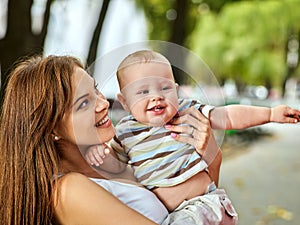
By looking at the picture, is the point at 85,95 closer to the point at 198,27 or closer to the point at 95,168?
the point at 95,168

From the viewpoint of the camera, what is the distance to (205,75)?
4.22ft

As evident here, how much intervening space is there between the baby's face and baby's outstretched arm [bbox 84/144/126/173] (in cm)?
9

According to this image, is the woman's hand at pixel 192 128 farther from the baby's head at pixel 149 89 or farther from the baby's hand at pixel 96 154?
the baby's hand at pixel 96 154

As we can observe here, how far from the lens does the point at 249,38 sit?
11914 millimetres

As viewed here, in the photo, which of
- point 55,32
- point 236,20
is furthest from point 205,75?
point 236,20

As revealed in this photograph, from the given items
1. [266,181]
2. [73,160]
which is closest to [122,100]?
[73,160]

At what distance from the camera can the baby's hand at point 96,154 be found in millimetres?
1173

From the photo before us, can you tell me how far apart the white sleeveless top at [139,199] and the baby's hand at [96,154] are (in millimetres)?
35

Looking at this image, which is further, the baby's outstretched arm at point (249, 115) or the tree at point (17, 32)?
the tree at point (17, 32)

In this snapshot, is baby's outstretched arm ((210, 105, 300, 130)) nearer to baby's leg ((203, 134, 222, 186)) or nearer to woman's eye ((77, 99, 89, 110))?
baby's leg ((203, 134, 222, 186))

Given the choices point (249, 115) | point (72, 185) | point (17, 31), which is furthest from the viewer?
point (17, 31)

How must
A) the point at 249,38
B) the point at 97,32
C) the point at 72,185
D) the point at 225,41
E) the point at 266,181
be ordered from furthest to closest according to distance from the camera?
the point at 225,41, the point at 249,38, the point at 266,181, the point at 97,32, the point at 72,185

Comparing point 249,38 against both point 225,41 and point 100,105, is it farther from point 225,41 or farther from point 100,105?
point 100,105

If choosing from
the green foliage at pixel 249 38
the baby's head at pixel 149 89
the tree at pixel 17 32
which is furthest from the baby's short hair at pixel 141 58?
the green foliage at pixel 249 38
